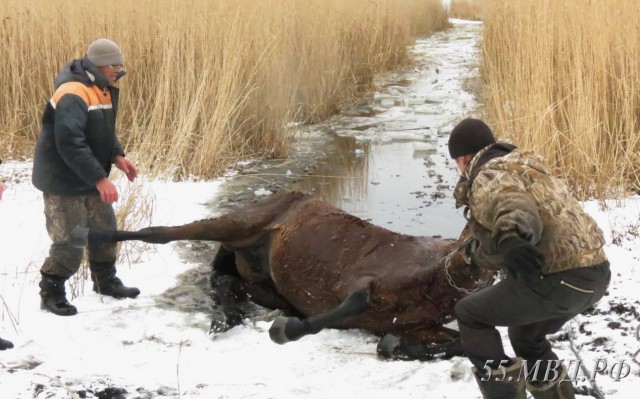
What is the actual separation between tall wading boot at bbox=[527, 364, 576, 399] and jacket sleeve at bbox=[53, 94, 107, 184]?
2.57 meters

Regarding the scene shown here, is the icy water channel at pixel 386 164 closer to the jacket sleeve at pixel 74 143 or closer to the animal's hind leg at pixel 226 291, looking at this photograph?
the animal's hind leg at pixel 226 291

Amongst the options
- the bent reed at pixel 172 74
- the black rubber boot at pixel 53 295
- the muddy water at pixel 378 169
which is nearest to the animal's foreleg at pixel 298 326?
the muddy water at pixel 378 169

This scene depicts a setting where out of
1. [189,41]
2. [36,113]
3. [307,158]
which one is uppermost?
[189,41]

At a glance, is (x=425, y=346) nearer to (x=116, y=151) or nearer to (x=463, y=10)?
(x=116, y=151)

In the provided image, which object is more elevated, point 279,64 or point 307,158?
point 279,64

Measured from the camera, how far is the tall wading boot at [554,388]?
2955 millimetres

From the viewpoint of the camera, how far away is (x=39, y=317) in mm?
4297

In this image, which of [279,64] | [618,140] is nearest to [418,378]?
[618,140]

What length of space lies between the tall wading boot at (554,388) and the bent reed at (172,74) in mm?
4999

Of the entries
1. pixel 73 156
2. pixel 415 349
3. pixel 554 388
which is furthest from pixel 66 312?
pixel 554 388

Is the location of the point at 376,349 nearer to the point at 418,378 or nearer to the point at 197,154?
the point at 418,378

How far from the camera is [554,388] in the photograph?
296cm

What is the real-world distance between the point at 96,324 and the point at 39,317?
0.35 metres

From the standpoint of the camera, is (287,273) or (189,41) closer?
(287,273)
